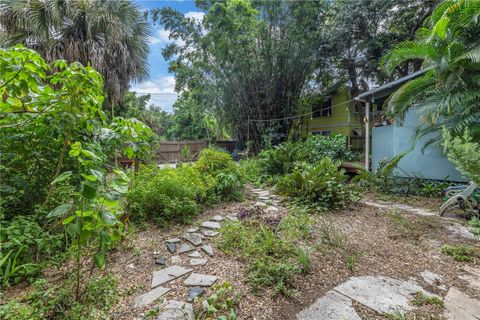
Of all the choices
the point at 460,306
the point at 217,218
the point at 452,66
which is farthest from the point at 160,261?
the point at 452,66

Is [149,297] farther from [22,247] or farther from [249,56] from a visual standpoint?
[249,56]

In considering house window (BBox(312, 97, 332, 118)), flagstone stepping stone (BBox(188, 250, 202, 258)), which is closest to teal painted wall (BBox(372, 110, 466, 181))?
flagstone stepping stone (BBox(188, 250, 202, 258))

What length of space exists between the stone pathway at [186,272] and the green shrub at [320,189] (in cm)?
141

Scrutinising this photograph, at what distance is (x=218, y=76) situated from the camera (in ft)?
31.8

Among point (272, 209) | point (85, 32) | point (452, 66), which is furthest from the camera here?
point (85, 32)

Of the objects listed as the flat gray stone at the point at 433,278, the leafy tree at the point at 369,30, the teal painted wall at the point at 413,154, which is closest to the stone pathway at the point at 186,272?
the flat gray stone at the point at 433,278

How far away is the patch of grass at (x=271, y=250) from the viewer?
1768 millimetres

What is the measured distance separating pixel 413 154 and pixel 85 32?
8.38 m

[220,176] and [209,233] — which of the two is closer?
[209,233]

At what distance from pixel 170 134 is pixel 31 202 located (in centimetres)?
1921

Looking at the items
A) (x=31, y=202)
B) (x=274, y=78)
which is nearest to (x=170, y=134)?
(x=274, y=78)

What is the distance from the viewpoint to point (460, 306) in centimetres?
160

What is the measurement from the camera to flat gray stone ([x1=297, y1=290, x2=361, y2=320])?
4.82 ft

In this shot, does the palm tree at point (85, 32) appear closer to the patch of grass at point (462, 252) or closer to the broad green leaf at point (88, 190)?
the broad green leaf at point (88, 190)
